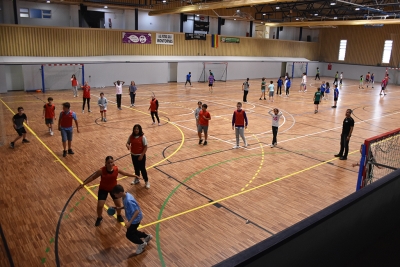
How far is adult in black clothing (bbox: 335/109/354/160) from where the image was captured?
11.5 m

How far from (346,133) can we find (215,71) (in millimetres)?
29541

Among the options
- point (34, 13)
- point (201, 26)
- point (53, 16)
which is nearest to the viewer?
point (34, 13)

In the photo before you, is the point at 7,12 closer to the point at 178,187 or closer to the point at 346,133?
the point at 178,187

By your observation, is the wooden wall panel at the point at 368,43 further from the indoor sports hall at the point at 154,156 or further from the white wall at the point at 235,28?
the indoor sports hall at the point at 154,156

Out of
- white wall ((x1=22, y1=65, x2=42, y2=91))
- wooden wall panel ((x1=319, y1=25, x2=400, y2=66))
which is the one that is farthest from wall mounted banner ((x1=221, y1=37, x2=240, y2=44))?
white wall ((x1=22, y1=65, x2=42, y2=91))

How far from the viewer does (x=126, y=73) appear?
3256 centimetres

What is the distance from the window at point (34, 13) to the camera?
28188 mm

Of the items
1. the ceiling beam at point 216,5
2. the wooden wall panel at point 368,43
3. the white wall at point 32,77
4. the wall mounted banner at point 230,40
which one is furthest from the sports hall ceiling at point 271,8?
the white wall at point 32,77

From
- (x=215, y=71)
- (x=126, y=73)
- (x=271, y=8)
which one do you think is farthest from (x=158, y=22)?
(x=271, y=8)

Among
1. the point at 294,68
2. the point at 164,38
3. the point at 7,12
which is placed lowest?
the point at 294,68

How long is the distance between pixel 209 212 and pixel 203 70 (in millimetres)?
31962

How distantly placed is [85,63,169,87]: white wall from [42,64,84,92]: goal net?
85 cm

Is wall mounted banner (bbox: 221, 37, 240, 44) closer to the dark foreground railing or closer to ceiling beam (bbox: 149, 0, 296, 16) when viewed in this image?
ceiling beam (bbox: 149, 0, 296, 16)

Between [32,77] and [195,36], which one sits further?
[195,36]
